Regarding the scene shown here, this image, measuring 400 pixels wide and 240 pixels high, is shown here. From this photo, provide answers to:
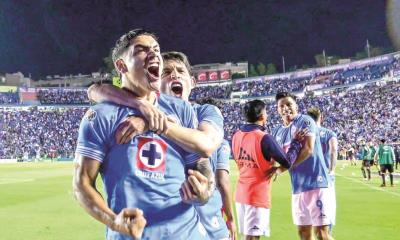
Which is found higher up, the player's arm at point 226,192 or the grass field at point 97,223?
the player's arm at point 226,192

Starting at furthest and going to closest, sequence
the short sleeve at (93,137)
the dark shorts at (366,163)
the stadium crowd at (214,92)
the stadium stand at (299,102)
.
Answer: the stadium crowd at (214,92), the stadium stand at (299,102), the dark shorts at (366,163), the short sleeve at (93,137)

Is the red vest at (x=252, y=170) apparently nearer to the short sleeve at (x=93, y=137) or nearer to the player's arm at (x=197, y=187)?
the player's arm at (x=197, y=187)

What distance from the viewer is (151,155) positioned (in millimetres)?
2990

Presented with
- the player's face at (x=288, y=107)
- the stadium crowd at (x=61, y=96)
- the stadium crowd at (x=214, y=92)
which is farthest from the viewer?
the stadium crowd at (x=214, y=92)

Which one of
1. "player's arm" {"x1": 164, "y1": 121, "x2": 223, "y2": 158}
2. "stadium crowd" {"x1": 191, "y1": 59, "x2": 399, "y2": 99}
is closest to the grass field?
"player's arm" {"x1": 164, "y1": 121, "x2": 223, "y2": 158}

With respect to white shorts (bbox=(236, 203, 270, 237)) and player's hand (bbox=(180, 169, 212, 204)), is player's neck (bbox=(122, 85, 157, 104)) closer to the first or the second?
player's hand (bbox=(180, 169, 212, 204))

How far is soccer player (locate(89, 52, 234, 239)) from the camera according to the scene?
3.01m

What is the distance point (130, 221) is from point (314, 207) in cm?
523

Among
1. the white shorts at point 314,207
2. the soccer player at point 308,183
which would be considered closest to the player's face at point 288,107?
the soccer player at point 308,183

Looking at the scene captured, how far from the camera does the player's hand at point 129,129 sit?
9.53 ft

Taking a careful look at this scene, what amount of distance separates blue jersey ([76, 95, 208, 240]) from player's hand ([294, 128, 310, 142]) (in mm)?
4430

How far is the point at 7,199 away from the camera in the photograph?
18219 millimetres

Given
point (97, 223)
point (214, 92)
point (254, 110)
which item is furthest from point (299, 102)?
point (254, 110)

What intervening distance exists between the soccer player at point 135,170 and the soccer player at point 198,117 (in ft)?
0.27
